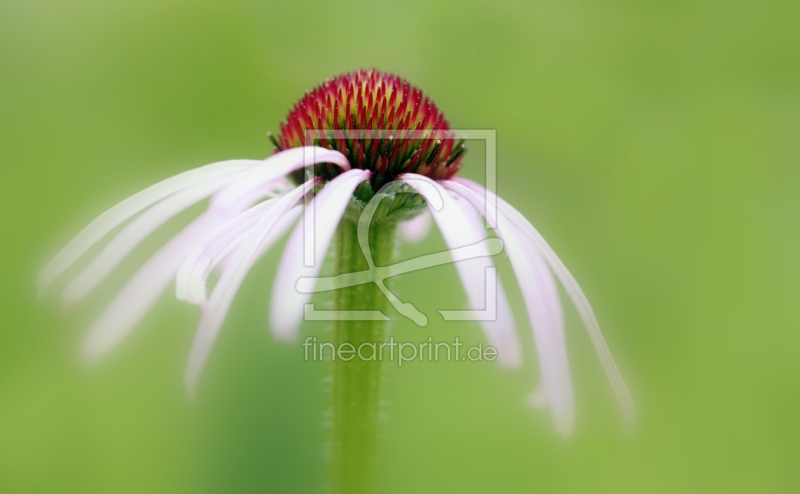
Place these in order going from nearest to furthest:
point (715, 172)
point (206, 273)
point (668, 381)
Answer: point (206, 273) → point (668, 381) → point (715, 172)

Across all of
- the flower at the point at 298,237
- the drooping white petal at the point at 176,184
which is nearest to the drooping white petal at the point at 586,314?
the flower at the point at 298,237

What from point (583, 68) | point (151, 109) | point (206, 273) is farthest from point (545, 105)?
point (206, 273)

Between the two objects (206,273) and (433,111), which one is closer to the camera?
(206,273)

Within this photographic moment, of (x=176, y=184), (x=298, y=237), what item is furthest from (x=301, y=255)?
(x=176, y=184)

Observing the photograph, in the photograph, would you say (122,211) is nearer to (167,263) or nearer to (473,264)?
(167,263)

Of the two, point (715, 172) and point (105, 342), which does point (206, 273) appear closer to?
point (105, 342)

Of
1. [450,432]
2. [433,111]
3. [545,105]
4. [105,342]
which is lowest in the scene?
[450,432]
